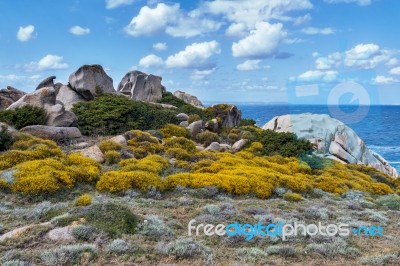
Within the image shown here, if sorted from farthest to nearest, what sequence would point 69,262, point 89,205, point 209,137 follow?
point 209,137 → point 89,205 → point 69,262

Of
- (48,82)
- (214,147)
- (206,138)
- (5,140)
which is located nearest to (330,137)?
(206,138)

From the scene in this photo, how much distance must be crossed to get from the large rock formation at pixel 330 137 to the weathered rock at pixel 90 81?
48.3 feet

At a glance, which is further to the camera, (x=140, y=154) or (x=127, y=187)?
(x=140, y=154)

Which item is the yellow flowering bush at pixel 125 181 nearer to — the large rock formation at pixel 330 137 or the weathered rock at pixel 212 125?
the weathered rock at pixel 212 125

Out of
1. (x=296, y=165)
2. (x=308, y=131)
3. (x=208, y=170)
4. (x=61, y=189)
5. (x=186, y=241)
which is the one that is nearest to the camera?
(x=186, y=241)

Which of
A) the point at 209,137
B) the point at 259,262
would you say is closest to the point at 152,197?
the point at 259,262

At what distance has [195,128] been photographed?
2795 centimetres

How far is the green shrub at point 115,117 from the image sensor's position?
26.0 meters

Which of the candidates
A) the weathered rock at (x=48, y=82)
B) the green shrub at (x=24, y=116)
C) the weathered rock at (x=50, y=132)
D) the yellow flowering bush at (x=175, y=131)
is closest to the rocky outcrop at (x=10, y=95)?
the weathered rock at (x=48, y=82)

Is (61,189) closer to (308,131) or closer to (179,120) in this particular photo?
(179,120)

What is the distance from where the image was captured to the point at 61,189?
13344mm

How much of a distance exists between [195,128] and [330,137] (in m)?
10.6

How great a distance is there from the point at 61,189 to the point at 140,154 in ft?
22.3

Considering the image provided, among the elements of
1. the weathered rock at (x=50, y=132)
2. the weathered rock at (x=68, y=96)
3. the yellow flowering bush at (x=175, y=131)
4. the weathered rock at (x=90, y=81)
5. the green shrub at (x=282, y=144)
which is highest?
the weathered rock at (x=90, y=81)
